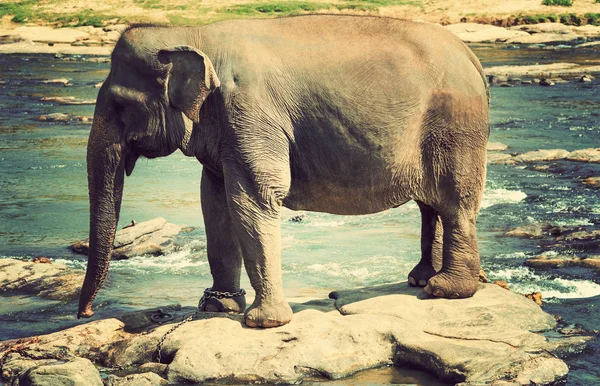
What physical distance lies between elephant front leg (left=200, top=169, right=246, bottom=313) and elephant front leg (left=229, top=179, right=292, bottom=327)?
0.72 m

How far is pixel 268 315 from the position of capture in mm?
8234

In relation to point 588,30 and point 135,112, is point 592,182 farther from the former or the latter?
point 588,30

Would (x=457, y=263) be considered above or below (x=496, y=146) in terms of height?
above

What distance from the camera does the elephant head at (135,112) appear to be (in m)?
7.99

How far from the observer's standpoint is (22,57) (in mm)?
48594

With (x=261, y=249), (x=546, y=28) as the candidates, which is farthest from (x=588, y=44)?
(x=261, y=249)

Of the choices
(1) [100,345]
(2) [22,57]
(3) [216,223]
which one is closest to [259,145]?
(3) [216,223]

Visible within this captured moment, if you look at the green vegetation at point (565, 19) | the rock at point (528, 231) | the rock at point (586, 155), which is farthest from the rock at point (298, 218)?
the green vegetation at point (565, 19)

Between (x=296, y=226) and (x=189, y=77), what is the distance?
19.8ft

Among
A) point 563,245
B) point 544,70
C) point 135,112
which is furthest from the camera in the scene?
point 544,70

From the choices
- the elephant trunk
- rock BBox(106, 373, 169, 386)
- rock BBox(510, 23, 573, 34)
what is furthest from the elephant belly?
rock BBox(510, 23, 573, 34)

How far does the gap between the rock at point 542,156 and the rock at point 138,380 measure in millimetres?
12774

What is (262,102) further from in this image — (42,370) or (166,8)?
(166,8)

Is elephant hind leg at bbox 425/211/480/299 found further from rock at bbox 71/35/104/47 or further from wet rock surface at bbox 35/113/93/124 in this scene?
rock at bbox 71/35/104/47
